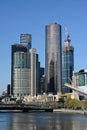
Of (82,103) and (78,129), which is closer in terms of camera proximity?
(78,129)

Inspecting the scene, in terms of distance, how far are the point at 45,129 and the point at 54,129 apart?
160 centimetres

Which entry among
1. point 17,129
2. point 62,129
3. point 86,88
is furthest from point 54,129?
point 86,88

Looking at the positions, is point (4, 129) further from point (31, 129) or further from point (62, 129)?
point (62, 129)

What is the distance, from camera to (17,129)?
77188 mm

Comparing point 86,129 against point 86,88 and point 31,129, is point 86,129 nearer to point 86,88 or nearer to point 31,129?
point 31,129

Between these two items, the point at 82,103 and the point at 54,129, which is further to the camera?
the point at 82,103

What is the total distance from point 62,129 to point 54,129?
4.55 feet

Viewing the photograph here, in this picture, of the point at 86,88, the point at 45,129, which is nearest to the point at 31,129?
the point at 45,129

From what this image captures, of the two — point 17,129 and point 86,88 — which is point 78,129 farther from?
point 86,88

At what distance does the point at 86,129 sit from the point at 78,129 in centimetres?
145

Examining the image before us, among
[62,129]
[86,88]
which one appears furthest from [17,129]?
[86,88]

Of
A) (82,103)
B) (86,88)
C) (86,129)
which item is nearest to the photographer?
(86,129)

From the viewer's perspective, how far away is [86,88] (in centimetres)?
16888

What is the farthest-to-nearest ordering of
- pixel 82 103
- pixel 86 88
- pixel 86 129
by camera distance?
pixel 82 103
pixel 86 88
pixel 86 129
